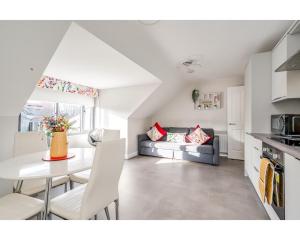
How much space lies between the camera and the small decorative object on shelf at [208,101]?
180 inches

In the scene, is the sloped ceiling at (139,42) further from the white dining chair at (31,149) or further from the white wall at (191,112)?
the white wall at (191,112)

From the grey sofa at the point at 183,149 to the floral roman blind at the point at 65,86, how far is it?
195cm

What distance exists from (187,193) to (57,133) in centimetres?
195

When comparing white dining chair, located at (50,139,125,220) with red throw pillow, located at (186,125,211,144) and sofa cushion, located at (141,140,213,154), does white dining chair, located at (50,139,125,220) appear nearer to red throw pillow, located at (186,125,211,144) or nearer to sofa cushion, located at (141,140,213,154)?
sofa cushion, located at (141,140,213,154)

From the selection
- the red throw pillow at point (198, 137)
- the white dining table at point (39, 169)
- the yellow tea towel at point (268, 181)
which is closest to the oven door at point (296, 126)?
the yellow tea towel at point (268, 181)

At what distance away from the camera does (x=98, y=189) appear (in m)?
1.18

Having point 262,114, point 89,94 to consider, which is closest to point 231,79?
point 262,114

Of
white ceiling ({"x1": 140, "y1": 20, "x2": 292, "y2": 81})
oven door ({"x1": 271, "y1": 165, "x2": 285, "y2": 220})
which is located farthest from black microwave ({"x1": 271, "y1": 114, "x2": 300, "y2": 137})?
white ceiling ({"x1": 140, "y1": 20, "x2": 292, "y2": 81})

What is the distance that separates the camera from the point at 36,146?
6.26ft

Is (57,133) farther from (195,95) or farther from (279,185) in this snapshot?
(195,95)

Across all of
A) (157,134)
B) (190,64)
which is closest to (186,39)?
(190,64)

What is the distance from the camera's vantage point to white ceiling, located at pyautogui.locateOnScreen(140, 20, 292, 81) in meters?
1.87
